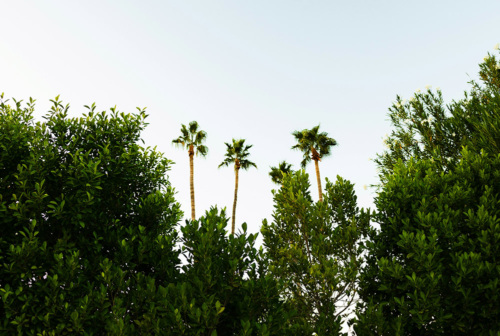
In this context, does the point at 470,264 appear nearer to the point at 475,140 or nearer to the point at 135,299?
the point at 135,299

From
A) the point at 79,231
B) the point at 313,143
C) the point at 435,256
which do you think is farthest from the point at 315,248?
the point at 313,143

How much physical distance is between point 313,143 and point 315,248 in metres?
25.2

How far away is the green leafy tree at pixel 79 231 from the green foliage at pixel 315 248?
4071mm

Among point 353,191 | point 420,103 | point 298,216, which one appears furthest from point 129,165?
point 420,103

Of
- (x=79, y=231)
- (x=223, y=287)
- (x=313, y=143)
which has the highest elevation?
(x=313, y=143)

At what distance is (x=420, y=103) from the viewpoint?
861 inches

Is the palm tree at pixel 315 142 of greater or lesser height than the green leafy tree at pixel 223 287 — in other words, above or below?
above

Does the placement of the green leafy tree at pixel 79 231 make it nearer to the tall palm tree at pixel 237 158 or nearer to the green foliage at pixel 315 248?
the green foliage at pixel 315 248

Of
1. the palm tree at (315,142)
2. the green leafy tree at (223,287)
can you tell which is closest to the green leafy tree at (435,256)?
the green leafy tree at (223,287)

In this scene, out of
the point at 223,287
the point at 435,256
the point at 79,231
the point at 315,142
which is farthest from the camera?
the point at 315,142

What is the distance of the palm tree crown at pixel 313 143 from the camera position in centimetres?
3597

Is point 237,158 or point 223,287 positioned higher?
point 237,158

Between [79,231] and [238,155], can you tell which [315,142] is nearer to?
[238,155]

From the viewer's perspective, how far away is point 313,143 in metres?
36.2
